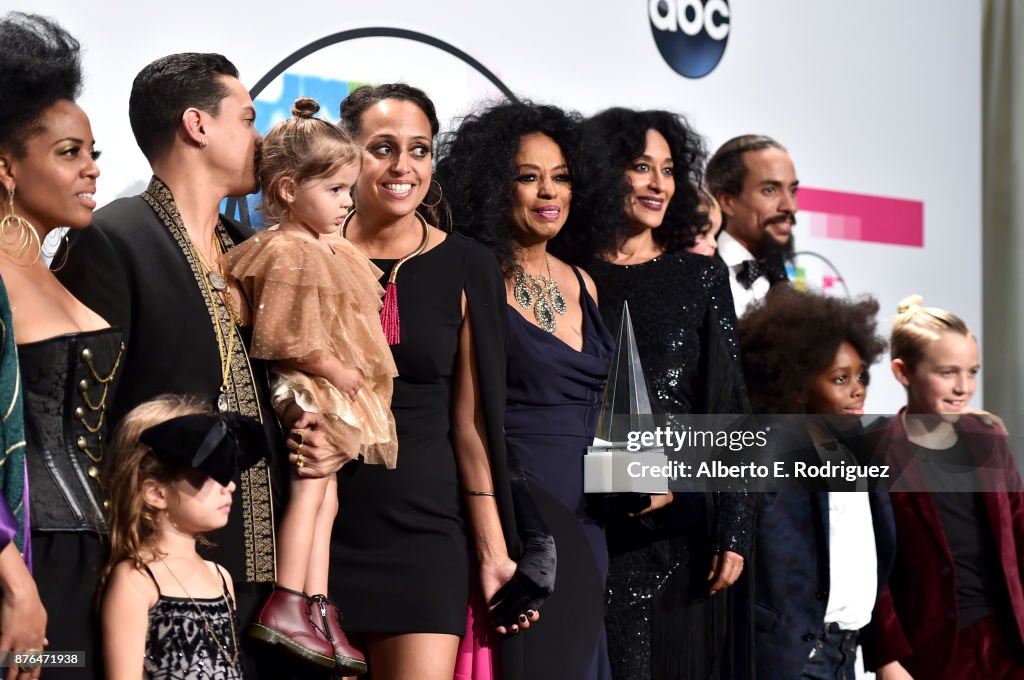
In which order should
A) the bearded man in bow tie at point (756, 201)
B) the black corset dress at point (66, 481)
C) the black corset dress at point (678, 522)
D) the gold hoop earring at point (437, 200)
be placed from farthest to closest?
the bearded man in bow tie at point (756, 201) → the black corset dress at point (678, 522) → the gold hoop earring at point (437, 200) → the black corset dress at point (66, 481)

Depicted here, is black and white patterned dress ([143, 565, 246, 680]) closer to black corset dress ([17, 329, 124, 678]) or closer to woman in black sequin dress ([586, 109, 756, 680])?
black corset dress ([17, 329, 124, 678])

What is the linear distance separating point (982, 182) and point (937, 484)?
268cm

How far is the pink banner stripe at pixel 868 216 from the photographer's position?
5.72 m

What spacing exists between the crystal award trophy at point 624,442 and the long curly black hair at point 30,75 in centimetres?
166

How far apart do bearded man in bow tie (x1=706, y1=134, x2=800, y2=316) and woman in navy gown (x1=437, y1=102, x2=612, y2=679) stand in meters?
1.34

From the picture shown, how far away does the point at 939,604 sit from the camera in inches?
171

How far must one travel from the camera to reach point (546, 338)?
142 inches

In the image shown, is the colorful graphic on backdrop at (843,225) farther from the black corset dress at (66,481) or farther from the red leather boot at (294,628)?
the black corset dress at (66,481)

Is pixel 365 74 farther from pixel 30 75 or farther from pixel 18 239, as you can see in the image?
pixel 18 239

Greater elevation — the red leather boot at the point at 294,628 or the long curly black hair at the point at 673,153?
the long curly black hair at the point at 673,153

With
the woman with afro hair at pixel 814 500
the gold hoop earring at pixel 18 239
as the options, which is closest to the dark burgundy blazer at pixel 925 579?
the woman with afro hair at pixel 814 500

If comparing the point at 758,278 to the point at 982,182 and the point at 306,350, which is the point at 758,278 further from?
the point at 306,350

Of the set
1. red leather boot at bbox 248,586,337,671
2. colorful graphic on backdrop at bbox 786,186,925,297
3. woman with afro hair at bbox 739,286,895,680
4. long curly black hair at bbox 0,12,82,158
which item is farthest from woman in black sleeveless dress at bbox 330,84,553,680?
colorful graphic on backdrop at bbox 786,186,925,297

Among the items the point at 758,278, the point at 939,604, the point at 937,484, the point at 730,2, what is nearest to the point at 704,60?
the point at 730,2
